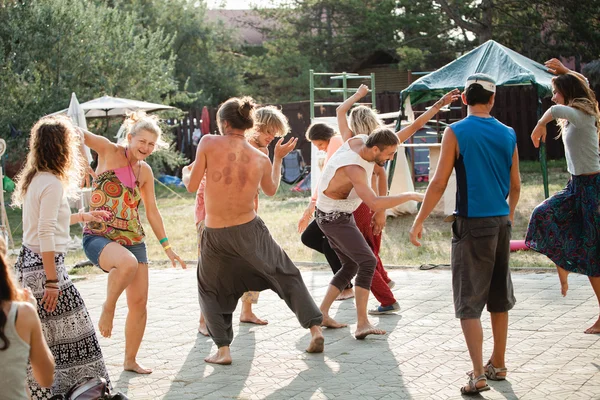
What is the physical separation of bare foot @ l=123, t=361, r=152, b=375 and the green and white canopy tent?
8682 millimetres

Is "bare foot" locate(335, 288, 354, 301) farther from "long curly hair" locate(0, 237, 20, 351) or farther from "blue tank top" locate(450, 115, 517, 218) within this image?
"long curly hair" locate(0, 237, 20, 351)

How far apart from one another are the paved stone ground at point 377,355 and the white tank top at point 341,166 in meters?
0.99

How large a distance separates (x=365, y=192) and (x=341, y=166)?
14.1 inches

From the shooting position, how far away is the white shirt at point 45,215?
4.52 meters

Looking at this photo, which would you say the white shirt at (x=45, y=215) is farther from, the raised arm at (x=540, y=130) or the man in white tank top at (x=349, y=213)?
the raised arm at (x=540, y=130)

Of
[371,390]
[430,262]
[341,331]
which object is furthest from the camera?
[430,262]

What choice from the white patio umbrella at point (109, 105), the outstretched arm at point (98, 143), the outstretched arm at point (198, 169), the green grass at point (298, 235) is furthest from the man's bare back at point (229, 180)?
the white patio umbrella at point (109, 105)

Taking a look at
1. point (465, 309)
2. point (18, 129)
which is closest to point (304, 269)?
point (465, 309)

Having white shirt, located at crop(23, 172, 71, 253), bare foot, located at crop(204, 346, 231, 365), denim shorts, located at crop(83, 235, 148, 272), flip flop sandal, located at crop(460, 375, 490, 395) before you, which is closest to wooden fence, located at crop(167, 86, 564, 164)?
bare foot, located at crop(204, 346, 231, 365)

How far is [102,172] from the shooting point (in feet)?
18.3

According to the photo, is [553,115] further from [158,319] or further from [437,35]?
[437,35]

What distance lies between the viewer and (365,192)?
5.98 metres

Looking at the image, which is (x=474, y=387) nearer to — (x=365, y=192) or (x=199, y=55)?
(x=365, y=192)

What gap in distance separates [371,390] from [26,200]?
227cm
